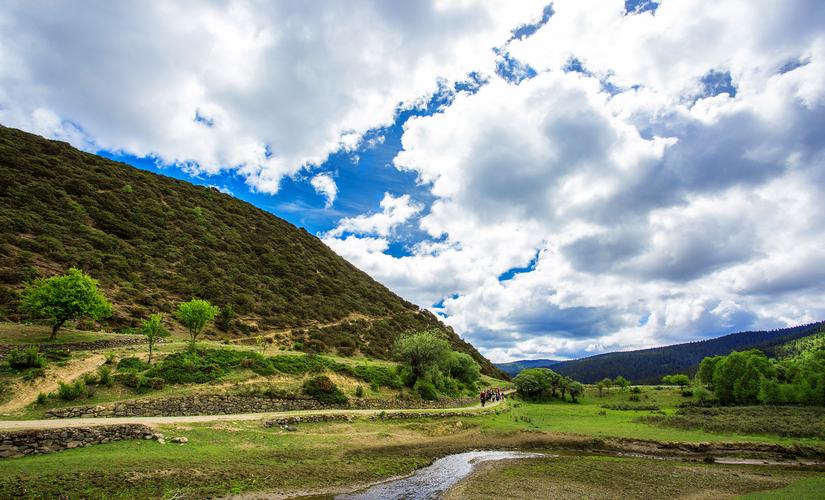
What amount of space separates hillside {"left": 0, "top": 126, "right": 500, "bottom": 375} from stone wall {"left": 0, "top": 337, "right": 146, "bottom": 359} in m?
10.5

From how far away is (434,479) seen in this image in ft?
66.5

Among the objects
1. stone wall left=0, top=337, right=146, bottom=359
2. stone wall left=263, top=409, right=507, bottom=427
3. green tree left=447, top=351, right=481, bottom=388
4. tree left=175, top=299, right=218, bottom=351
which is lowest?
stone wall left=263, top=409, right=507, bottom=427

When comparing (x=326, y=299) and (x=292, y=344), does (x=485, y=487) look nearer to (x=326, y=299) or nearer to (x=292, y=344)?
(x=292, y=344)

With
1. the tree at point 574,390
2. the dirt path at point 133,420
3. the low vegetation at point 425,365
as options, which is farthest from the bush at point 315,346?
the tree at point 574,390

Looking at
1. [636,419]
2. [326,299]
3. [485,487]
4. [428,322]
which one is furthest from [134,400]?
[428,322]

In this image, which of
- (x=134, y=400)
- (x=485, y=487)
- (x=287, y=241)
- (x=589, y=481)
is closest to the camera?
(x=485, y=487)

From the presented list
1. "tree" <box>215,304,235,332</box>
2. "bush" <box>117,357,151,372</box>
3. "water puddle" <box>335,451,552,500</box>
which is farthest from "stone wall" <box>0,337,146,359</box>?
"water puddle" <box>335,451,552,500</box>

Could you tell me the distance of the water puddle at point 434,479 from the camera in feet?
56.7

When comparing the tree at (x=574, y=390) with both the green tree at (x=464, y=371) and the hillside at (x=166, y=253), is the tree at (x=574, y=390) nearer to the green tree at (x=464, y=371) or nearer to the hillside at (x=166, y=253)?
the green tree at (x=464, y=371)

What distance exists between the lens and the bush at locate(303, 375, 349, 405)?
36.2 metres

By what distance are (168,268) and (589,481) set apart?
69217mm

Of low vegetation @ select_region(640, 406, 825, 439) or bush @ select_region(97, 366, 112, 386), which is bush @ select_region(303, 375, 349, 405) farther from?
low vegetation @ select_region(640, 406, 825, 439)

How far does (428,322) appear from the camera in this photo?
4215 inches

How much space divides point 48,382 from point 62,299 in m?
10.7
